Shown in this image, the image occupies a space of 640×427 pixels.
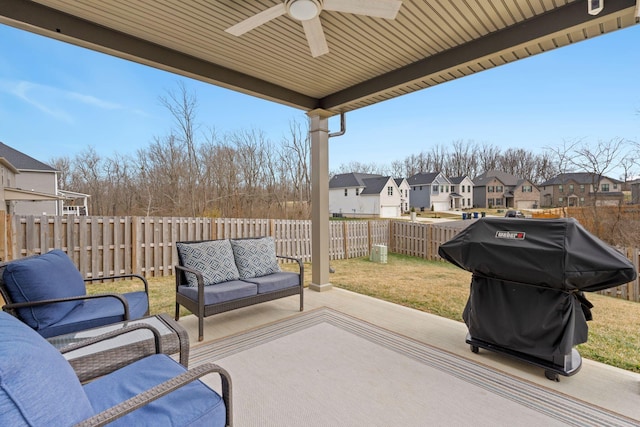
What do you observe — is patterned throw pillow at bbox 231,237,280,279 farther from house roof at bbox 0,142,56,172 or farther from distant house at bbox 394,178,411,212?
distant house at bbox 394,178,411,212

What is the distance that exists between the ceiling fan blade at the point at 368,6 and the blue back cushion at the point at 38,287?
2943 millimetres

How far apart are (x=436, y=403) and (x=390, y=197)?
1880 cm

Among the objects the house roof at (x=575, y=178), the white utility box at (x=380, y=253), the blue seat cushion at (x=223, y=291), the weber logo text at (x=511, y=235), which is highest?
the house roof at (x=575, y=178)

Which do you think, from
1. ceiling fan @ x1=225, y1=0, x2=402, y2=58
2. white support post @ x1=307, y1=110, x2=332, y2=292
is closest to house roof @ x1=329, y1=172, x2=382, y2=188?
white support post @ x1=307, y1=110, x2=332, y2=292

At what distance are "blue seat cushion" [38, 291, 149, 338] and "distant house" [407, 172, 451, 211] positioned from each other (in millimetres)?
14273

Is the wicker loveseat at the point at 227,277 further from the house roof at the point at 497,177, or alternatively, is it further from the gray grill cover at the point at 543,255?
the house roof at the point at 497,177

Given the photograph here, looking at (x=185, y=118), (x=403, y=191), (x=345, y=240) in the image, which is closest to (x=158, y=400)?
(x=345, y=240)

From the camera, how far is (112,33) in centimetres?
284

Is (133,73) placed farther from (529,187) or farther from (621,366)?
(529,187)

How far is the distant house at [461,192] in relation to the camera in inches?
573

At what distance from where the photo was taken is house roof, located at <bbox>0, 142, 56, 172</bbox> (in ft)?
30.7

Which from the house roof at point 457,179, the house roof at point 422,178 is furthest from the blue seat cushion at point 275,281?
the house roof at point 422,178

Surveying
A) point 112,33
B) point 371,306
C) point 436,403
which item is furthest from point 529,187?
point 112,33

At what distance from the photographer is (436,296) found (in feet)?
16.0
